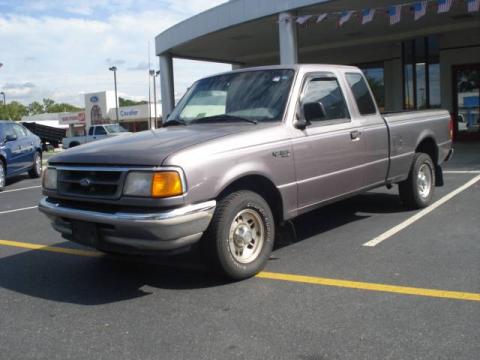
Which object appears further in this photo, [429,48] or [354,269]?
[429,48]

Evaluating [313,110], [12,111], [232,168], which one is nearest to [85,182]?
[232,168]

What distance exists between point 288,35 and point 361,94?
30.6 feet

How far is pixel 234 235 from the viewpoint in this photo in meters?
4.58

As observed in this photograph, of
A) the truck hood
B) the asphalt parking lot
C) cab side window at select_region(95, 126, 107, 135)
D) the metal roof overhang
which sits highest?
the metal roof overhang

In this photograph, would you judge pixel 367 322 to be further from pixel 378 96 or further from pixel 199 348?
pixel 378 96

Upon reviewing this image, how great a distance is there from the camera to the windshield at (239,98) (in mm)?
5293

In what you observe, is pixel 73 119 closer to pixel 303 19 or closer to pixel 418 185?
pixel 303 19

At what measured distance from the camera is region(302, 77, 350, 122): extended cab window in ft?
17.0

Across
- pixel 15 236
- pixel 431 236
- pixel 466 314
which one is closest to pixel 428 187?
pixel 431 236

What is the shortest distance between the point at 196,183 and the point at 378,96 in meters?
19.1

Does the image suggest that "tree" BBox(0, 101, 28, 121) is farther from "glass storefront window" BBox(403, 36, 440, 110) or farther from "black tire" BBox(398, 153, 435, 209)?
"black tire" BBox(398, 153, 435, 209)

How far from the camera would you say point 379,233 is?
609 centimetres

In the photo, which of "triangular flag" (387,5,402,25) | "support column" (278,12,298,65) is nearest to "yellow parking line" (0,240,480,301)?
"triangular flag" (387,5,402,25)

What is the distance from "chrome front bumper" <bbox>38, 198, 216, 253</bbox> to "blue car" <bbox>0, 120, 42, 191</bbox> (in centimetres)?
961
